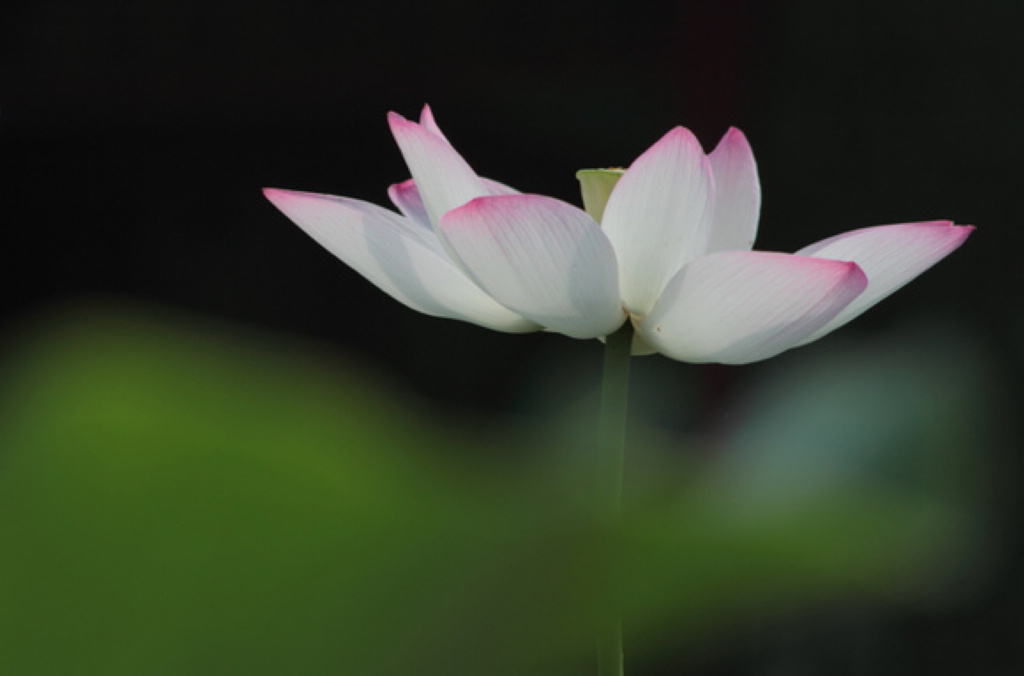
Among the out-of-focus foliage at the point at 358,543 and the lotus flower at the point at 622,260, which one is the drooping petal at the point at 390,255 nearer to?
the lotus flower at the point at 622,260

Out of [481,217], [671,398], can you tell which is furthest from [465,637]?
[671,398]

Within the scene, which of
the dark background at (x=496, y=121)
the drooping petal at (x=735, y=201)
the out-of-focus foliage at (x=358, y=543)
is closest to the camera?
the out-of-focus foliage at (x=358, y=543)

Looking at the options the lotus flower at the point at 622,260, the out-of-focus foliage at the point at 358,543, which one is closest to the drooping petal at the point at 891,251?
the lotus flower at the point at 622,260

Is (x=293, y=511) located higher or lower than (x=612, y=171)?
lower

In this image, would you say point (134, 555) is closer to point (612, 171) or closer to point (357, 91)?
point (612, 171)

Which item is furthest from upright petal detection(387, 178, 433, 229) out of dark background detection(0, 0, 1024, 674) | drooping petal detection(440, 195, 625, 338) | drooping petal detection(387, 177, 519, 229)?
dark background detection(0, 0, 1024, 674)

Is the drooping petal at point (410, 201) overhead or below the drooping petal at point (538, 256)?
overhead

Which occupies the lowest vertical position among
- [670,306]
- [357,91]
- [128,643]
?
[128,643]
